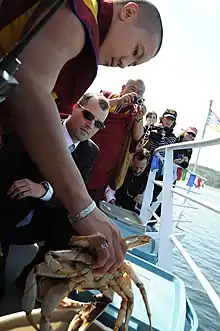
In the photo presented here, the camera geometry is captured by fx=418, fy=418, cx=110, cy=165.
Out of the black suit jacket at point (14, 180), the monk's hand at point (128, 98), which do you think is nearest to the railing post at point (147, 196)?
the monk's hand at point (128, 98)

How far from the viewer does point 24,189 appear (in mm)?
1420

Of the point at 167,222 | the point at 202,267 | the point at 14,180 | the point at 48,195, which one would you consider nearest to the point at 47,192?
the point at 48,195

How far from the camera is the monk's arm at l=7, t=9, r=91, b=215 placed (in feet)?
2.22

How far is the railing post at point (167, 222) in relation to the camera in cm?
219

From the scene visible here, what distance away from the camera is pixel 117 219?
2.19 meters

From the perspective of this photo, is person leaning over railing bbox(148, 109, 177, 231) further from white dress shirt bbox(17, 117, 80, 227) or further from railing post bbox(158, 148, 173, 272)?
white dress shirt bbox(17, 117, 80, 227)

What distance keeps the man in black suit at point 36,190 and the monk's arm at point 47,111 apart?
496 mm

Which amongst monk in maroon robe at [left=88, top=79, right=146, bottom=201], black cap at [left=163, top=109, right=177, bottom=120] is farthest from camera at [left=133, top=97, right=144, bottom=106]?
black cap at [left=163, top=109, right=177, bottom=120]

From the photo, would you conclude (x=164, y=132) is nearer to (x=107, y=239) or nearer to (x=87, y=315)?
(x=87, y=315)

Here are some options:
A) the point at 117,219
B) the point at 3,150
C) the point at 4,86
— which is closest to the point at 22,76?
the point at 4,86

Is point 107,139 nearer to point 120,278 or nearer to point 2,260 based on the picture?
point 2,260

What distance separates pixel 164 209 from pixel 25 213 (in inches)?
38.9

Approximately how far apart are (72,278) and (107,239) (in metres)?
0.10

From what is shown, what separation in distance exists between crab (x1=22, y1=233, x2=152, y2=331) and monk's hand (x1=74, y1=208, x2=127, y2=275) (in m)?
0.01
